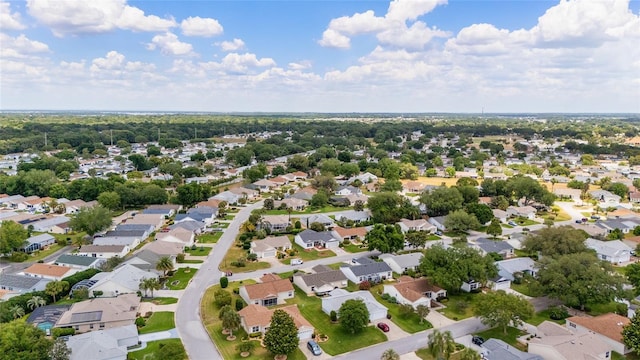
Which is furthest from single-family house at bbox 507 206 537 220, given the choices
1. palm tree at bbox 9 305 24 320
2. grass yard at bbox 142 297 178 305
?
palm tree at bbox 9 305 24 320

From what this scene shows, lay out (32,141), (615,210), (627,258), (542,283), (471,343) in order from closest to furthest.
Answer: (471,343) → (542,283) → (627,258) → (615,210) → (32,141)

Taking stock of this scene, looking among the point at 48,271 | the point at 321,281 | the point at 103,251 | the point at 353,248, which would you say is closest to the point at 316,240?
the point at 353,248

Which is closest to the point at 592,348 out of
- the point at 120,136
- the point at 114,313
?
the point at 114,313

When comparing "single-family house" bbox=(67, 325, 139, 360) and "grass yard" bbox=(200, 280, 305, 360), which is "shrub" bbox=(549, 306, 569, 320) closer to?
"grass yard" bbox=(200, 280, 305, 360)

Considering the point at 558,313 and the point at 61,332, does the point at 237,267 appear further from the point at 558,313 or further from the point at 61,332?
the point at 558,313

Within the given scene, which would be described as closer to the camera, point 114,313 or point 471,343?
point 471,343

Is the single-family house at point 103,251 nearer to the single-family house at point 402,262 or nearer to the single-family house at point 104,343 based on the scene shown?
the single-family house at point 104,343

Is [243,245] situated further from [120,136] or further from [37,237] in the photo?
[120,136]

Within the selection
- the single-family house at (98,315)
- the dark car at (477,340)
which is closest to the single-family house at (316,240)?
the single-family house at (98,315)
